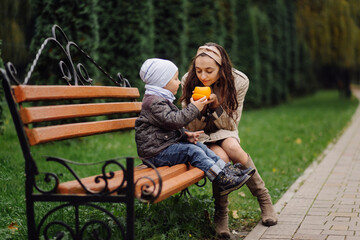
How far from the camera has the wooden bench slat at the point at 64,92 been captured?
295 centimetres

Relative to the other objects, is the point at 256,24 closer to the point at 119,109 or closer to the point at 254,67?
the point at 254,67

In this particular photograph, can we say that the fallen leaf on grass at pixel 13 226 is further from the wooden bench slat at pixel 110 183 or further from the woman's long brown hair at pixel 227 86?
the woman's long brown hair at pixel 227 86

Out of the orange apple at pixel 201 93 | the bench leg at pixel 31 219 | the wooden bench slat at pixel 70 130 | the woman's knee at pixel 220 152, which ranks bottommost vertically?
the bench leg at pixel 31 219

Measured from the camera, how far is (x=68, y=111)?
10.8ft

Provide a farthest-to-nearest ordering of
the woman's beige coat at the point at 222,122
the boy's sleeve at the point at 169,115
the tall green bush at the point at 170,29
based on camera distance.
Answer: the tall green bush at the point at 170,29 < the woman's beige coat at the point at 222,122 < the boy's sleeve at the point at 169,115

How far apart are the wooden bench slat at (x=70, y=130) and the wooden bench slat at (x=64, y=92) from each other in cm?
A: 19

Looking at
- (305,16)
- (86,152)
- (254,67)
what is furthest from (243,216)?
(305,16)

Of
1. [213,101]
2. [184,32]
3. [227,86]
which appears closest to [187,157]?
[213,101]

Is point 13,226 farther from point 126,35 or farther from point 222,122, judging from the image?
point 126,35

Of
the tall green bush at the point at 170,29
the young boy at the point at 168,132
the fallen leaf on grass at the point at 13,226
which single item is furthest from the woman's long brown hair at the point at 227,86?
the tall green bush at the point at 170,29

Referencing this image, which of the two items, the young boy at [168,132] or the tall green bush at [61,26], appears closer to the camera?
the young boy at [168,132]

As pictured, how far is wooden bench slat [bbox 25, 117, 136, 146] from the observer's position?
2.93 m

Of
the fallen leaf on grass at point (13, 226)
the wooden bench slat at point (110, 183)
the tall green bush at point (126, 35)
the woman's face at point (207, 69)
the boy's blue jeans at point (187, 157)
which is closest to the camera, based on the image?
the wooden bench slat at point (110, 183)

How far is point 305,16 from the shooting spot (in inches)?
789
